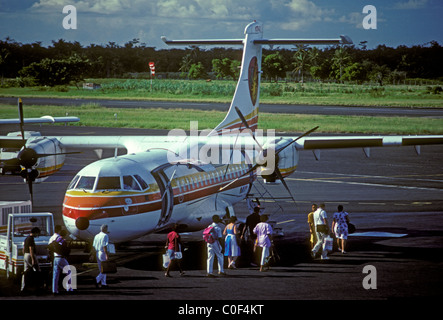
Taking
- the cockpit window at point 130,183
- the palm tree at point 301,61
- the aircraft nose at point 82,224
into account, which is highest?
the palm tree at point 301,61

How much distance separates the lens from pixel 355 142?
92.1 feet

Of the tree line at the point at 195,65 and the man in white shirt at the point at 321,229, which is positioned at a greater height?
the tree line at the point at 195,65

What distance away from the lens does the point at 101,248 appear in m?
19.4

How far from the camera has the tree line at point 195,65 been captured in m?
124

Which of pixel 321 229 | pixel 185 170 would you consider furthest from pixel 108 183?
pixel 321 229

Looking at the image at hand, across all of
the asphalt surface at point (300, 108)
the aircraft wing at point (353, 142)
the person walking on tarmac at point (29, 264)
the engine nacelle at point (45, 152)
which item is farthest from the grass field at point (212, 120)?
the person walking on tarmac at point (29, 264)

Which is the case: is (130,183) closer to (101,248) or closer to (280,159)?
(101,248)

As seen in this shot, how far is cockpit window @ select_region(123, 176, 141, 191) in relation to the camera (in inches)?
846

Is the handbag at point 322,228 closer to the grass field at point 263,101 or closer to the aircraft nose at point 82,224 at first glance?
the aircraft nose at point 82,224

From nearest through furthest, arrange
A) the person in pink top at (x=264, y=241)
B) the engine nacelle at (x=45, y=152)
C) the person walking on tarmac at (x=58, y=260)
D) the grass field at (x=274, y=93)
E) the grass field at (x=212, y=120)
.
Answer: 1. the person walking on tarmac at (x=58, y=260)
2. the person in pink top at (x=264, y=241)
3. the engine nacelle at (x=45, y=152)
4. the grass field at (x=212, y=120)
5. the grass field at (x=274, y=93)

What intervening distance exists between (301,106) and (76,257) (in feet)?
254

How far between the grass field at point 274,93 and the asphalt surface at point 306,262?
2665 inches

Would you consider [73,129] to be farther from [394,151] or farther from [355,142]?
[355,142]
